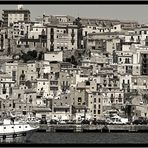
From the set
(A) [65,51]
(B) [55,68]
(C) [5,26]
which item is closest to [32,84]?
(B) [55,68]

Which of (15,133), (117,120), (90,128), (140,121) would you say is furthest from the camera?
(140,121)

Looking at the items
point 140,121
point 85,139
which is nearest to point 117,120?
point 140,121

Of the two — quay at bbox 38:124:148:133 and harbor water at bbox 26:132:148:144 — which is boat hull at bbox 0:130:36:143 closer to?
harbor water at bbox 26:132:148:144

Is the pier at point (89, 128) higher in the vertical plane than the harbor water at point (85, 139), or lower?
lower

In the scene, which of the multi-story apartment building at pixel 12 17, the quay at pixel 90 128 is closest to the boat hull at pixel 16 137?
the quay at pixel 90 128

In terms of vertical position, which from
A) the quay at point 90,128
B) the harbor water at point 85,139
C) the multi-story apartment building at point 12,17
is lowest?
the quay at point 90,128

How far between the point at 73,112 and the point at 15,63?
160 inches

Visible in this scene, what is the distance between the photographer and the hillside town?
16.3m

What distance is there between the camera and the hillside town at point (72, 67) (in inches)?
642

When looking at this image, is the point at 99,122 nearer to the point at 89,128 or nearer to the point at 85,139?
the point at 89,128

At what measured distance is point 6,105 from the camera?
53.6 feet

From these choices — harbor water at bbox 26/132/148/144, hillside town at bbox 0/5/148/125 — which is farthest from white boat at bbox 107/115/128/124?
harbor water at bbox 26/132/148/144

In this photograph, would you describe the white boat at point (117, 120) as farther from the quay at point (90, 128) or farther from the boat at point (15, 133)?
the boat at point (15, 133)

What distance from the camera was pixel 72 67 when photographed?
19516mm
